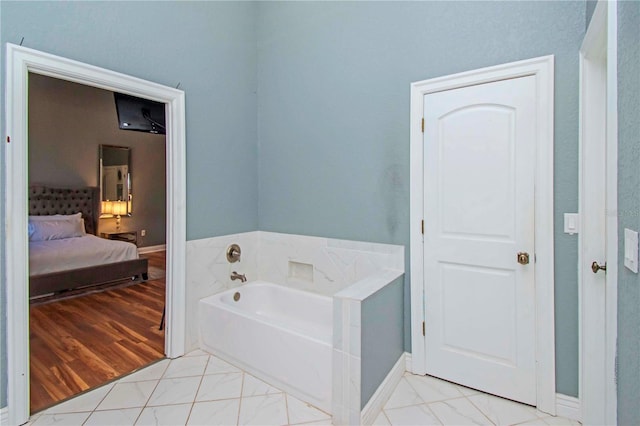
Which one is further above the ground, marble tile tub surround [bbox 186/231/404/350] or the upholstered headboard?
the upholstered headboard

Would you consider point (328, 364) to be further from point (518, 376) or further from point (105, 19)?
point (105, 19)

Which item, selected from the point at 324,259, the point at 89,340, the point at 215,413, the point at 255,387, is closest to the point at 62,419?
the point at 215,413

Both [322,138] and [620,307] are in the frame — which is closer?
[620,307]

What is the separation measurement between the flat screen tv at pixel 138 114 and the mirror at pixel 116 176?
3778 mm

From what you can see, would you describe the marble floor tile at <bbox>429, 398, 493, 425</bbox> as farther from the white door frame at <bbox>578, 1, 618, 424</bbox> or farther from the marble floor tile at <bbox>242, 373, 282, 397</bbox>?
the marble floor tile at <bbox>242, 373, 282, 397</bbox>

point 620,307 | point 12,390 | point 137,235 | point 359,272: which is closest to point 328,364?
point 359,272

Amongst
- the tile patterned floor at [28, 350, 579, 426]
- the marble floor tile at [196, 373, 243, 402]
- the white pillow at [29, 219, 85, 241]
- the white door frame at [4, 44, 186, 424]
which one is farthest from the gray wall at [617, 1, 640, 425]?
the white pillow at [29, 219, 85, 241]

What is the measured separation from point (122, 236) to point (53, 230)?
4.00 feet

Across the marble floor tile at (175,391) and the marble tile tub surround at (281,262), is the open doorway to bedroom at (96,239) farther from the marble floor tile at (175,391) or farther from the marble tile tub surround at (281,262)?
the marble tile tub surround at (281,262)

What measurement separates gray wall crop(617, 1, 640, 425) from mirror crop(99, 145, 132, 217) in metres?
7.10

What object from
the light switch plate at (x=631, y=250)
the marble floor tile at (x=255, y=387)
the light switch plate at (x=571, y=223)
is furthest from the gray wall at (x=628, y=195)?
the marble floor tile at (x=255, y=387)

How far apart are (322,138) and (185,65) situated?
4.01 ft

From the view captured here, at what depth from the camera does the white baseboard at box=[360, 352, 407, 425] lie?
178 centimetres

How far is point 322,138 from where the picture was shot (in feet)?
9.01
